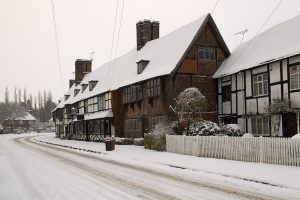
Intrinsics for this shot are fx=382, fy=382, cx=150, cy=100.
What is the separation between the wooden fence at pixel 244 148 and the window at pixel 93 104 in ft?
78.4

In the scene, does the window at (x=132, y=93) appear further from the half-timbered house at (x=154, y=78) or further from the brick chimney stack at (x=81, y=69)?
the brick chimney stack at (x=81, y=69)

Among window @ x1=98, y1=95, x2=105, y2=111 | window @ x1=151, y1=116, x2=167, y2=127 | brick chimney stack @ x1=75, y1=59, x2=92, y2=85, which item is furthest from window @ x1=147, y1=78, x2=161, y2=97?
brick chimney stack @ x1=75, y1=59, x2=92, y2=85

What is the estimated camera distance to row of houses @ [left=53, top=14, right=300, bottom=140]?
24625mm

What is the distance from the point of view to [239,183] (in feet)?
39.4

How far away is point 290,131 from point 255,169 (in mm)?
9907

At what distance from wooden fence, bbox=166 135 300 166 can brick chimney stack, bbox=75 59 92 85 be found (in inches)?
1740

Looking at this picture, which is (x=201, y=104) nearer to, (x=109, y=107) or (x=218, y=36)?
(x=218, y=36)

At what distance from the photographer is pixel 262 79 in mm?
26031

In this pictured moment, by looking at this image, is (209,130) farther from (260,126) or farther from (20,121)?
(20,121)

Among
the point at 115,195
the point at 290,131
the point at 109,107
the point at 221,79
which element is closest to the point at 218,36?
the point at 221,79

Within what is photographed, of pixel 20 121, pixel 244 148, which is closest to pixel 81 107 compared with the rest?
pixel 244 148

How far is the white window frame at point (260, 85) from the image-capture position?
25641 millimetres

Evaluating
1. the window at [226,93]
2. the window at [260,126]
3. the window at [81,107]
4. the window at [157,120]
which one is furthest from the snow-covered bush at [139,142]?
the window at [81,107]

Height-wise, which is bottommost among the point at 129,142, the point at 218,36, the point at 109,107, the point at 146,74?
the point at 129,142
